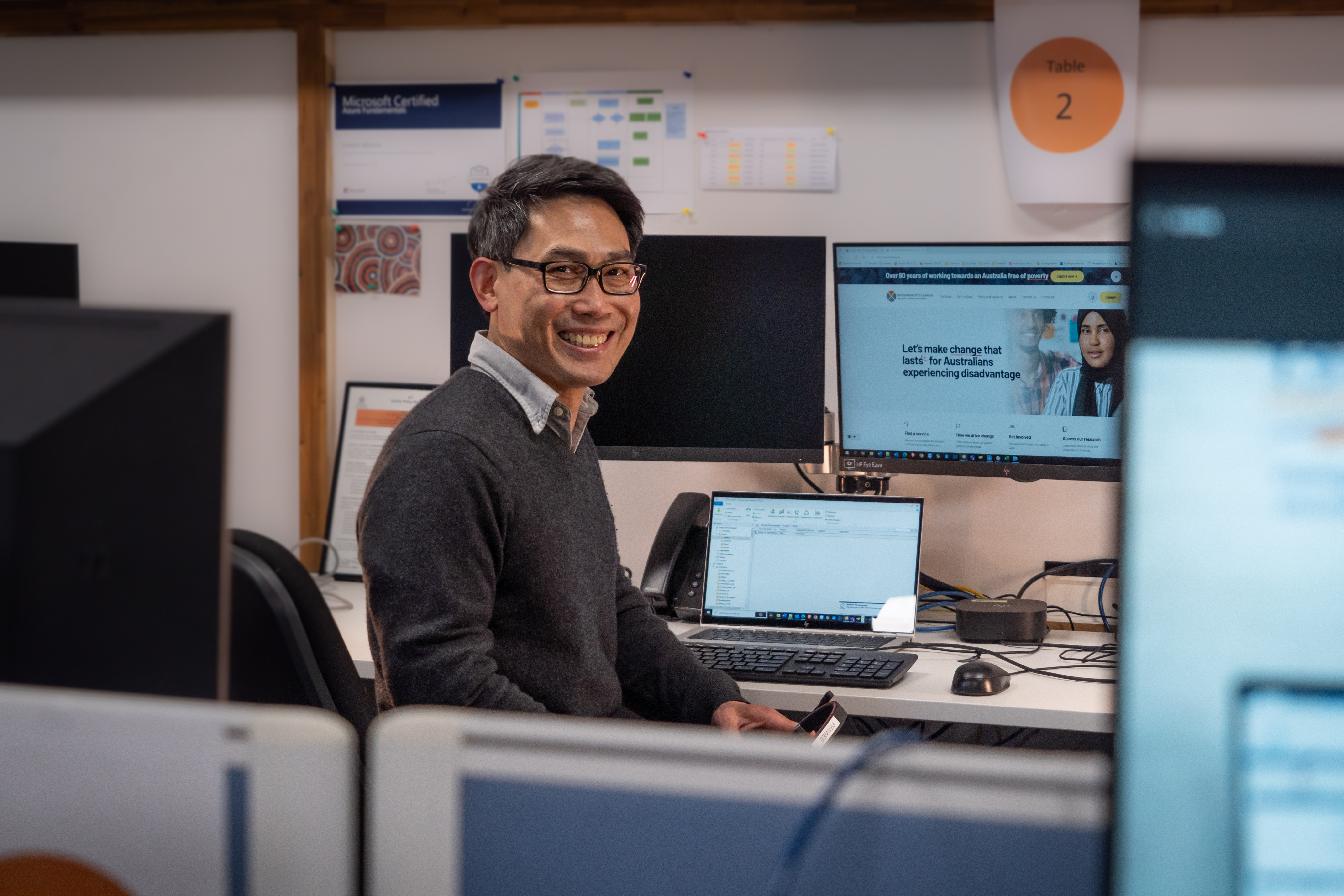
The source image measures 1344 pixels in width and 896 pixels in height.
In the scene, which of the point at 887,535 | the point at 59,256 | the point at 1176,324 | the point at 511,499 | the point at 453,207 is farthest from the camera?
the point at 59,256

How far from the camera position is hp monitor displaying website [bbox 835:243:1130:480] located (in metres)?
1.82

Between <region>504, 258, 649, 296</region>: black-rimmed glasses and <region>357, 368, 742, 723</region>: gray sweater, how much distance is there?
189 millimetres

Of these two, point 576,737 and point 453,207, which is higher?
point 453,207

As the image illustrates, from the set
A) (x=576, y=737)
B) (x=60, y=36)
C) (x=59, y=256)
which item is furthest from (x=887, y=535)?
(x=60, y=36)

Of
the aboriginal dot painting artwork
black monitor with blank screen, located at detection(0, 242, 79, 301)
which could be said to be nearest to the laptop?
the aboriginal dot painting artwork

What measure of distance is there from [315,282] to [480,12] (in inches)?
27.1

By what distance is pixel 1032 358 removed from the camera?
185 centimetres

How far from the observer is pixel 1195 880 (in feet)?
1.21

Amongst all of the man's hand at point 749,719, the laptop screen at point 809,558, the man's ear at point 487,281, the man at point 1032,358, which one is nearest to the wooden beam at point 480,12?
the man at point 1032,358

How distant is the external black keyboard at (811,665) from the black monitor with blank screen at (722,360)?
1.36 feet

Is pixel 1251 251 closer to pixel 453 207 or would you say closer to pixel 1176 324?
pixel 1176 324

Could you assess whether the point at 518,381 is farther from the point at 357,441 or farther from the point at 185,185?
the point at 185,185

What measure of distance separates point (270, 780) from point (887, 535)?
1440mm

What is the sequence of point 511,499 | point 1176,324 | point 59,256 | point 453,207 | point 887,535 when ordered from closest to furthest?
point 1176,324 < point 511,499 < point 887,535 < point 453,207 < point 59,256
